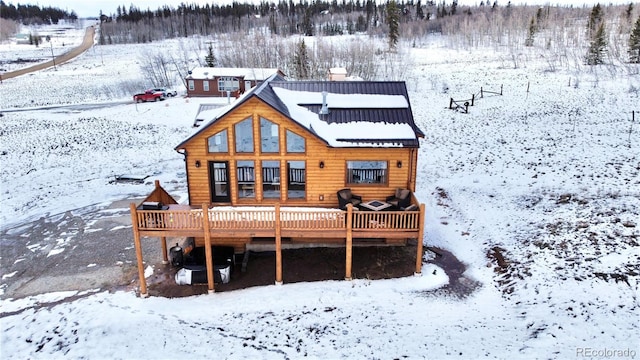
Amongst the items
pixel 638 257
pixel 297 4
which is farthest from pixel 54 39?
pixel 638 257

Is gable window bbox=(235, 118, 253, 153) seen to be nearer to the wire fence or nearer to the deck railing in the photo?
the deck railing

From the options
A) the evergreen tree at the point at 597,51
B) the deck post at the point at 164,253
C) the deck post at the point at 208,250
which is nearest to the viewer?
the deck post at the point at 208,250

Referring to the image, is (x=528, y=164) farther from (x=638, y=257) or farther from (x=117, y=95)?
(x=117, y=95)

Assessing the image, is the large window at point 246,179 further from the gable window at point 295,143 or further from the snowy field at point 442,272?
the snowy field at point 442,272

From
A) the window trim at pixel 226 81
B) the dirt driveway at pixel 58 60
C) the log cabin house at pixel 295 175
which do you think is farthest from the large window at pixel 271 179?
the dirt driveway at pixel 58 60

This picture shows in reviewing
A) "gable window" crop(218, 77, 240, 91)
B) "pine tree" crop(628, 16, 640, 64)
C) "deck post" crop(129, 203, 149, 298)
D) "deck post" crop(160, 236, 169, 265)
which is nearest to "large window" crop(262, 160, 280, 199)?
"deck post" crop(160, 236, 169, 265)

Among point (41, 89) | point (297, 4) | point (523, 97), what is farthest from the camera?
point (297, 4)
